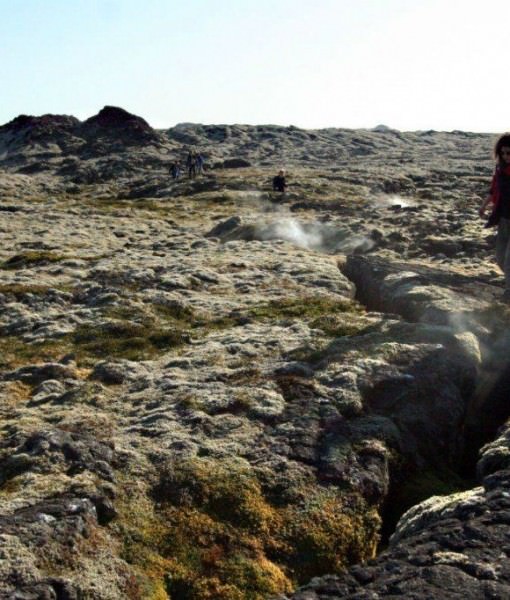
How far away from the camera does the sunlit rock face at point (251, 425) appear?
1016 cm

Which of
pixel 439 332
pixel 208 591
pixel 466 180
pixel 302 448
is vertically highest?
pixel 466 180

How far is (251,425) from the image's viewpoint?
14.5 meters

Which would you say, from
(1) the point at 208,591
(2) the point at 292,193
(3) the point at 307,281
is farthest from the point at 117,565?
(2) the point at 292,193

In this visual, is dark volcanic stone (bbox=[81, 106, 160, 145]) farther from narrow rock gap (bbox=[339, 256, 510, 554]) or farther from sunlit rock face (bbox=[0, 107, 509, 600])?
narrow rock gap (bbox=[339, 256, 510, 554])

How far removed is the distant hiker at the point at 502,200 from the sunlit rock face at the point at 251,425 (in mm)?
2029

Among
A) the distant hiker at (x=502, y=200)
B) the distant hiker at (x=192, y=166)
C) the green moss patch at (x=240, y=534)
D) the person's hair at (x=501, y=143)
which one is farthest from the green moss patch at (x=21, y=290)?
the distant hiker at (x=192, y=166)

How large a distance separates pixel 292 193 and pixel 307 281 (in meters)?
40.1

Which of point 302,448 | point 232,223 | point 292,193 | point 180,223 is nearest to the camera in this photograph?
point 302,448

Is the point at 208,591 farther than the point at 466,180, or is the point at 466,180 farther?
the point at 466,180

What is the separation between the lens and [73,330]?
22.0 meters

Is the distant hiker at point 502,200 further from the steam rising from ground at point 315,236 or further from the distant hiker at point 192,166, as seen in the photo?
the distant hiker at point 192,166

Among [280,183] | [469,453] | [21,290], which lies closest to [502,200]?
[469,453]

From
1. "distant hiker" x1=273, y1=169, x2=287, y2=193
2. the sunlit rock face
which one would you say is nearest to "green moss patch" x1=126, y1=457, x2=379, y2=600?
the sunlit rock face

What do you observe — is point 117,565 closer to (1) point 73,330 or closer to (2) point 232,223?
(1) point 73,330
